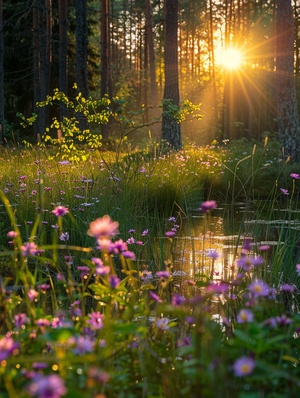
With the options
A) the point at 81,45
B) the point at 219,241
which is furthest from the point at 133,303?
the point at 81,45

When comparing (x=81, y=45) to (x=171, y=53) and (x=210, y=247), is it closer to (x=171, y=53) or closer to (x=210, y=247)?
(x=171, y=53)

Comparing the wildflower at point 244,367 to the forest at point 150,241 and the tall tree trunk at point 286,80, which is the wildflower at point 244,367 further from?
the tall tree trunk at point 286,80

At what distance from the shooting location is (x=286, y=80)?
11.6 metres

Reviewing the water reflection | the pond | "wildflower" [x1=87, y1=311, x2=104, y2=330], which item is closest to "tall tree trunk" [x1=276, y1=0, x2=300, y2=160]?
the pond

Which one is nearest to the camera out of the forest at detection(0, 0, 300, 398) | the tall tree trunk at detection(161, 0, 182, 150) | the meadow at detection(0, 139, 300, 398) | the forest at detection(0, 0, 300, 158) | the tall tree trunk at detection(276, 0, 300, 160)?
the meadow at detection(0, 139, 300, 398)

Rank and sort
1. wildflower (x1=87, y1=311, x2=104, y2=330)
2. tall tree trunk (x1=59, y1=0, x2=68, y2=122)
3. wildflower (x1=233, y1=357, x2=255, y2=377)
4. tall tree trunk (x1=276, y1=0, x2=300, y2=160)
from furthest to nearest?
1. tall tree trunk (x1=59, y1=0, x2=68, y2=122)
2. tall tree trunk (x1=276, y1=0, x2=300, y2=160)
3. wildflower (x1=87, y1=311, x2=104, y2=330)
4. wildflower (x1=233, y1=357, x2=255, y2=377)

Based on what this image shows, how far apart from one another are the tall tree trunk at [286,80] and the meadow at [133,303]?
12.9 feet

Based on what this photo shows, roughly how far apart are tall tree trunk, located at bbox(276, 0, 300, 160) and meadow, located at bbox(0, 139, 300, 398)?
3945mm

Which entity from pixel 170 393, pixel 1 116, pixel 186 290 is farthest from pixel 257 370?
pixel 1 116

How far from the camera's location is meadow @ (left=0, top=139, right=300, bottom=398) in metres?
1.36

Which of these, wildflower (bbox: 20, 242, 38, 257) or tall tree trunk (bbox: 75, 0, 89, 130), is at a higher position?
tall tree trunk (bbox: 75, 0, 89, 130)

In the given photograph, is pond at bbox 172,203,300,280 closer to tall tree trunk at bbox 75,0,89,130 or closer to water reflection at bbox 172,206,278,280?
water reflection at bbox 172,206,278,280

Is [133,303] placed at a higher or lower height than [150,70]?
lower

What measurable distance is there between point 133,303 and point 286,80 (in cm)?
1066
